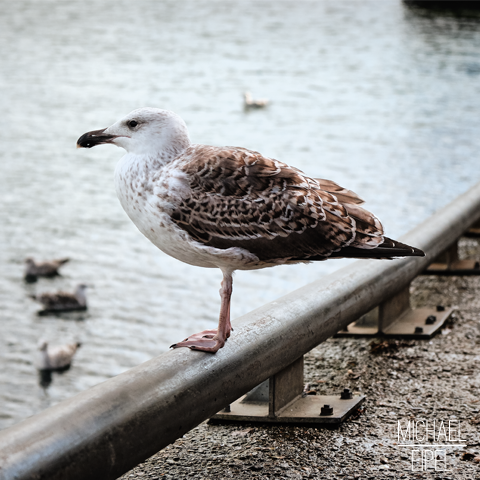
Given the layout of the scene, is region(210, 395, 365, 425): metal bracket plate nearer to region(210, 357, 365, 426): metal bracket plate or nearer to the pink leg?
region(210, 357, 365, 426): metal bracket plate

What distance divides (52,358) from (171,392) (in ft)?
24.5

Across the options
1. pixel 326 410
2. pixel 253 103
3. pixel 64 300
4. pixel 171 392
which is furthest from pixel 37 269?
pixel 253 103

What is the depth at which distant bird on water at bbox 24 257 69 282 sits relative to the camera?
40.3 ft

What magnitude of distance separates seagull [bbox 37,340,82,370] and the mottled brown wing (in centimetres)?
722

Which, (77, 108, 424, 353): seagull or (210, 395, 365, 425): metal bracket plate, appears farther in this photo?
(210, 395, 365, 425): metal bracket plate

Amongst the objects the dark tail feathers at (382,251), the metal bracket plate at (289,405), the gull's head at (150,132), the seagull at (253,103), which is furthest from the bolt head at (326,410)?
the seagull at (253,103)

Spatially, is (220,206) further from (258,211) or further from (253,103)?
(253,103)

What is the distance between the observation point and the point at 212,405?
2.63 meters

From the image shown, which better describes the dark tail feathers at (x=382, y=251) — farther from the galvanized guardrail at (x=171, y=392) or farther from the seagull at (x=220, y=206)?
the galvanized guardrail at (x=171, y=392)

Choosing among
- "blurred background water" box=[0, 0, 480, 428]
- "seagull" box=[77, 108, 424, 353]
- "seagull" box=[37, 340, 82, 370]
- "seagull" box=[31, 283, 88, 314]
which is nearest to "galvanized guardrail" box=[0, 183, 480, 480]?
"seagull" box=[77, 108, 424, 353]

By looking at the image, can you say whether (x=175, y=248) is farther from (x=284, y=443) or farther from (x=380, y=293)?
(x=380, y=293)

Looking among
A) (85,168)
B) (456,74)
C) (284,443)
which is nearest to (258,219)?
(284,443)

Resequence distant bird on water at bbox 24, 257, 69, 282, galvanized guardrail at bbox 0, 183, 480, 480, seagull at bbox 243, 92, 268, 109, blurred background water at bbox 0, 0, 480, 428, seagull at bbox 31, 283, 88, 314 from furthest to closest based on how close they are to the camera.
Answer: seagull at bbox 243, 92, 268, 109
distant bird on water at bbox 24, 257, 69, 282
seagull at bbox 31, 283, 88, 314
blurred background water at bbox 0, 0, 480, 428
galvanized guardrail at bbox 0, 183, 480, 480

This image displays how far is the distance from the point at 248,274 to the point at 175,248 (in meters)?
8.56
